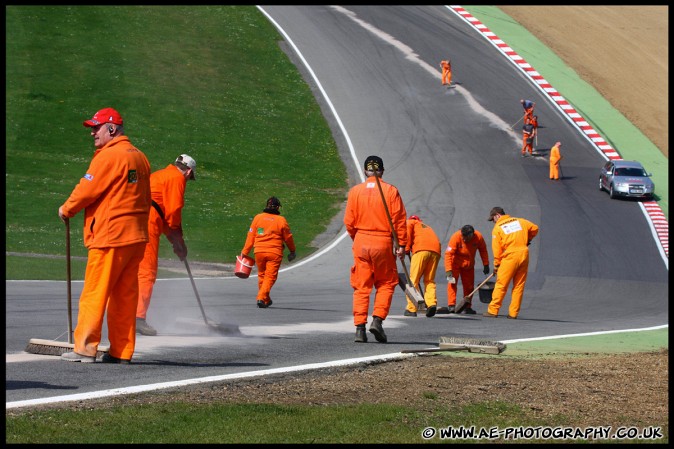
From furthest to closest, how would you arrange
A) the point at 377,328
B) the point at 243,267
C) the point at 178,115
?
the point at 178,115 < the point at 243,267 < the point at 377,328

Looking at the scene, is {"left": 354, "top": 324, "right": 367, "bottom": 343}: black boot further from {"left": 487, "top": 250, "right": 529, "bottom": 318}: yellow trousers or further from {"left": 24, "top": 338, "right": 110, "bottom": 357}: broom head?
{"left": 487, "top": 250, "right": 529, "bottom": 318}: yellow trousers

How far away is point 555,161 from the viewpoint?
40375 mm

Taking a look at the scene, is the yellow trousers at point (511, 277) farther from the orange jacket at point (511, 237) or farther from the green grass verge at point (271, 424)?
the green grass verge at point (271, 424)

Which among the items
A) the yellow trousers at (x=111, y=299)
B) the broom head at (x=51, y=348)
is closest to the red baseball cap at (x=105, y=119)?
the yellow trousers at (x=111, y=299)

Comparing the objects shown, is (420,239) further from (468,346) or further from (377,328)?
(468,346)

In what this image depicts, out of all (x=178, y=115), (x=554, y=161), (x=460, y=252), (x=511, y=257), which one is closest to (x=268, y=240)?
(x=460, y=252)

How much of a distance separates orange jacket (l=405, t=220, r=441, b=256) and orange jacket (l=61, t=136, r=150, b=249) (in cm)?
924

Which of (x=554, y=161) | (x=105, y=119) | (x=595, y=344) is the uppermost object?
(x=554, y=161)

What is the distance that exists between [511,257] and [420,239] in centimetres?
160

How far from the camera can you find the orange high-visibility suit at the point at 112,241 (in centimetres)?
987

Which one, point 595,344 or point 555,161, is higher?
point 555,161

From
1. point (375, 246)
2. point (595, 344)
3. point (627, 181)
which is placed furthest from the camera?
point (627, 181)

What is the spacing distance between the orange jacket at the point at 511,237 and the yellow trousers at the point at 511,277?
114 millimetres

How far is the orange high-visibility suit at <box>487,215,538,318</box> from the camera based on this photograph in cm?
1891
